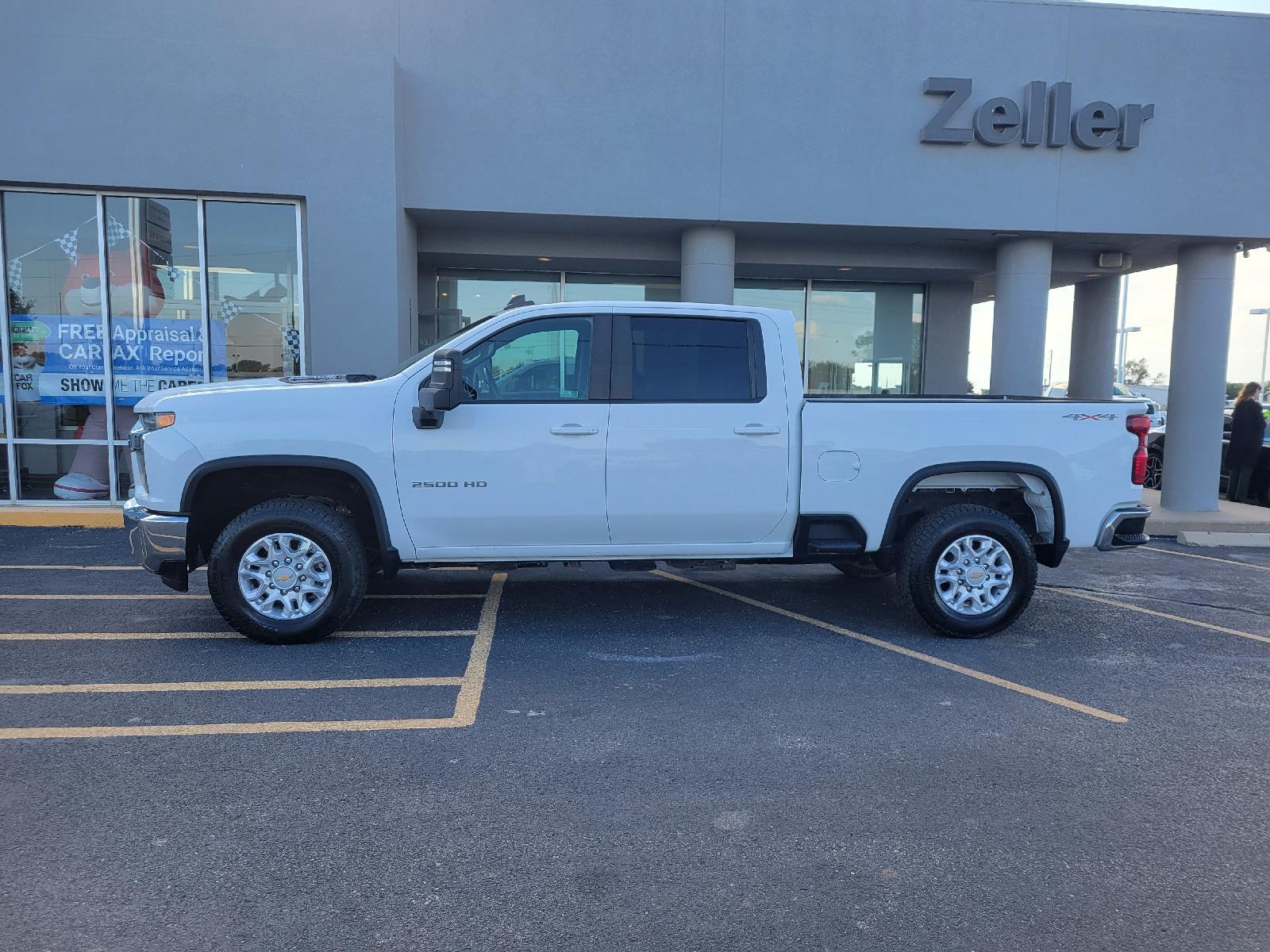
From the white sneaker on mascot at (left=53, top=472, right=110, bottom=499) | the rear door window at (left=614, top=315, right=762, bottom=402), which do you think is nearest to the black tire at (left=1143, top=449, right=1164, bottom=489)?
the rear door window at (left=614, top=315, right=762, bottom=402)

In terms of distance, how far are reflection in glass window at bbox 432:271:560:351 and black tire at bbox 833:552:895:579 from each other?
24.7ft

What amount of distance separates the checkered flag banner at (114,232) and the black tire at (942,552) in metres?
9.42

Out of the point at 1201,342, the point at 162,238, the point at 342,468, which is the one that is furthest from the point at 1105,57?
the point at 162,238

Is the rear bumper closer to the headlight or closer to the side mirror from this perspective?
the side mirror

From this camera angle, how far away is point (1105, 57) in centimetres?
1097

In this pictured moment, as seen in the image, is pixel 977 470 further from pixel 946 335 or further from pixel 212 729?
pixel 946 335

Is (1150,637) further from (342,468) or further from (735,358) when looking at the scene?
(342,468)

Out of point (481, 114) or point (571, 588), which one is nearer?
point (571, 588)

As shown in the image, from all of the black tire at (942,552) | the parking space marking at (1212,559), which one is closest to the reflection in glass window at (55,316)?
the black tire at (942,552)

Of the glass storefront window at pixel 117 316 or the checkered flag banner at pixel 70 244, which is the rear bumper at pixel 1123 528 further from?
the checkered flag banner at pixel 70 244

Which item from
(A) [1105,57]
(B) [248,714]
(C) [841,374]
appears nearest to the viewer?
(B) [248,714]

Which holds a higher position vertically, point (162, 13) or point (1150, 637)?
point (162, 13)

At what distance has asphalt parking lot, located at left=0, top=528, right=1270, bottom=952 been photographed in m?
2.84

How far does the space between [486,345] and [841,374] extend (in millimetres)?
9830
